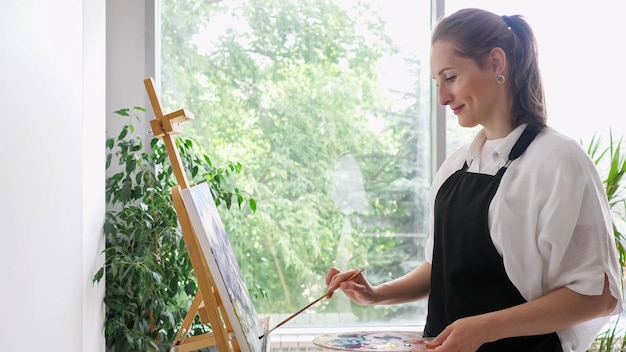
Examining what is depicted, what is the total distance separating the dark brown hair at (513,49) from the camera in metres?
1.68

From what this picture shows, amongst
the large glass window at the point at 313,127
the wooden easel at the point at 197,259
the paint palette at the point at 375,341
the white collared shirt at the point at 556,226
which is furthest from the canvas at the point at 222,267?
the large glass window at the point at 313,127

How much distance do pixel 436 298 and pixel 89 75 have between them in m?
1.50

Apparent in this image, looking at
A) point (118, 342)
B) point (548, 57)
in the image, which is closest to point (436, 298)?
point (118, 342)

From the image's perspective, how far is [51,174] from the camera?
1.91 m

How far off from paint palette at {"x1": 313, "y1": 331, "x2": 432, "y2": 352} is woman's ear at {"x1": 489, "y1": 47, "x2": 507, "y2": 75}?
0.63 metres

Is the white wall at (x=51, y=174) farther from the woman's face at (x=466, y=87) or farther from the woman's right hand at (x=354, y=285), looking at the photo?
the woman's face at (x=466, y=87)

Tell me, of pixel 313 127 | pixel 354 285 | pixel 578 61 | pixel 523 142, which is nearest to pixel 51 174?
pixel 354 285

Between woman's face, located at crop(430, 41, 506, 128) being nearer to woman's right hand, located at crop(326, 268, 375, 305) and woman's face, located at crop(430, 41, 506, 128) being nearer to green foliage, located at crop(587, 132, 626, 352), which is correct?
woman's right hand, located at crop(326, 268, 375, 305)

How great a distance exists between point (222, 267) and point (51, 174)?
602mm

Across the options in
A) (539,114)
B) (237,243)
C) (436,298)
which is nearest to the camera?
(539,114)

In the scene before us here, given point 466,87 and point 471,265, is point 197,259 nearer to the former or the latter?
point 471,265

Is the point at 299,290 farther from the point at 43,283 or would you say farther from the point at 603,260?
the point at 603,260

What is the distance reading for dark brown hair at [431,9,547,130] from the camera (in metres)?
1.68

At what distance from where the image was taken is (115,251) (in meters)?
2.92
